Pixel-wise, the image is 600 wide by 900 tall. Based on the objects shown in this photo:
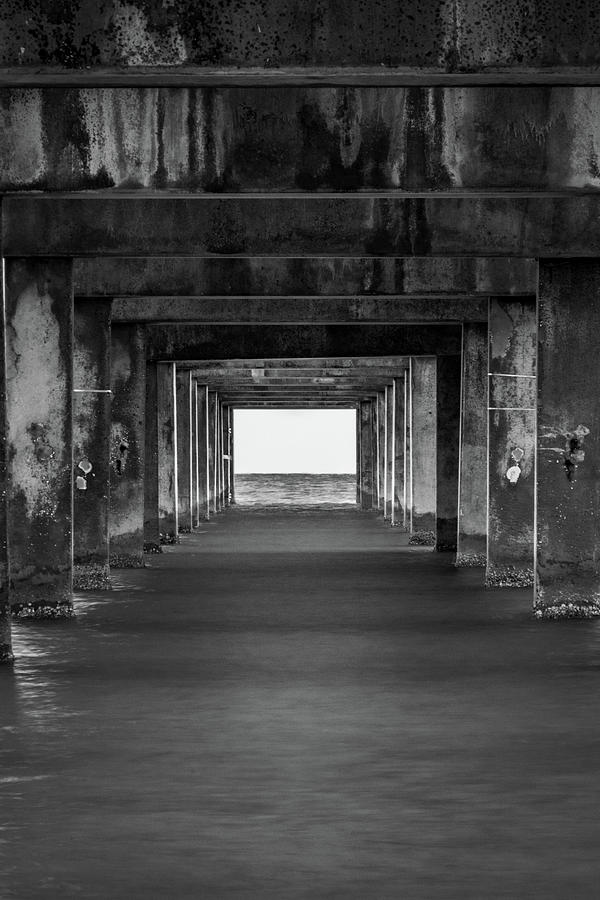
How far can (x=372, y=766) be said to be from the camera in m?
9.39

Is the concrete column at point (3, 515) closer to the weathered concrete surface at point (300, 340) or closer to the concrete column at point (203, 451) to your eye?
the weathered concrete surface at point (300, 340)

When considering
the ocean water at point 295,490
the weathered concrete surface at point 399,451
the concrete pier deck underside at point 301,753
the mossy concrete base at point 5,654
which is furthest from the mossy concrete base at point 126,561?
the ocean water at point 295,490

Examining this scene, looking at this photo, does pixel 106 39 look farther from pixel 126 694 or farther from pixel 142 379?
pixel 142 379

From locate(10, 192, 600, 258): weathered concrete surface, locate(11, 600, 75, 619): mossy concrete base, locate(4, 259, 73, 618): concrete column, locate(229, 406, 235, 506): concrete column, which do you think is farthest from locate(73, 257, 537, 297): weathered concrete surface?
locate(229, 406, 235, 506): concrete column

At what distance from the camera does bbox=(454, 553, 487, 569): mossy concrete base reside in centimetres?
2578

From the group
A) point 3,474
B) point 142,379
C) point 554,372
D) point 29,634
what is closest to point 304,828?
point 3,474

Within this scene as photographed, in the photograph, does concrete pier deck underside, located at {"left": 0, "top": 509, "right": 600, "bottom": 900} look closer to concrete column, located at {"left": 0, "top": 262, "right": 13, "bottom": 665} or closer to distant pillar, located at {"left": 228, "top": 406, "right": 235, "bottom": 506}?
concrete column, located at {"left": 0, "top": 262, "right": 13, "bottom": 665}

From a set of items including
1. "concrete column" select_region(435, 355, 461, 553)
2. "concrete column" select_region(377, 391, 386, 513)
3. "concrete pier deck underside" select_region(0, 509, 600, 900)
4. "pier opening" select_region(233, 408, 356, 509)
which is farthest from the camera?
"pier opening" select_region(233, 408, 356, 509)

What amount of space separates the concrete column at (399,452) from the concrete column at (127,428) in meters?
14.9

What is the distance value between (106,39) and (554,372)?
8.20 metres

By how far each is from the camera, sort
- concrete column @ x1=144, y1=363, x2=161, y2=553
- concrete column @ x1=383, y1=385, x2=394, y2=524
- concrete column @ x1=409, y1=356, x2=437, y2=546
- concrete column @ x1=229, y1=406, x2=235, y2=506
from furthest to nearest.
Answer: concrete column @ x1=229, y1=406, x2=235, y2=506 → concrete column @ x1=383, y1=385, x2=394, y2=524 → concrete column @ x1=409, y1=356, x2=437, y2=546 → concrete column @ x1=144, y1=363, x2=161, y2=553

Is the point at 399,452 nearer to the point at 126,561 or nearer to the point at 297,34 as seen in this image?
the point at 126,561

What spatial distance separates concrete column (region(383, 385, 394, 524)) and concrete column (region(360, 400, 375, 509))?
7626mm

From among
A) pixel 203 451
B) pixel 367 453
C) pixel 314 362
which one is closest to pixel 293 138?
pixel 314 362
